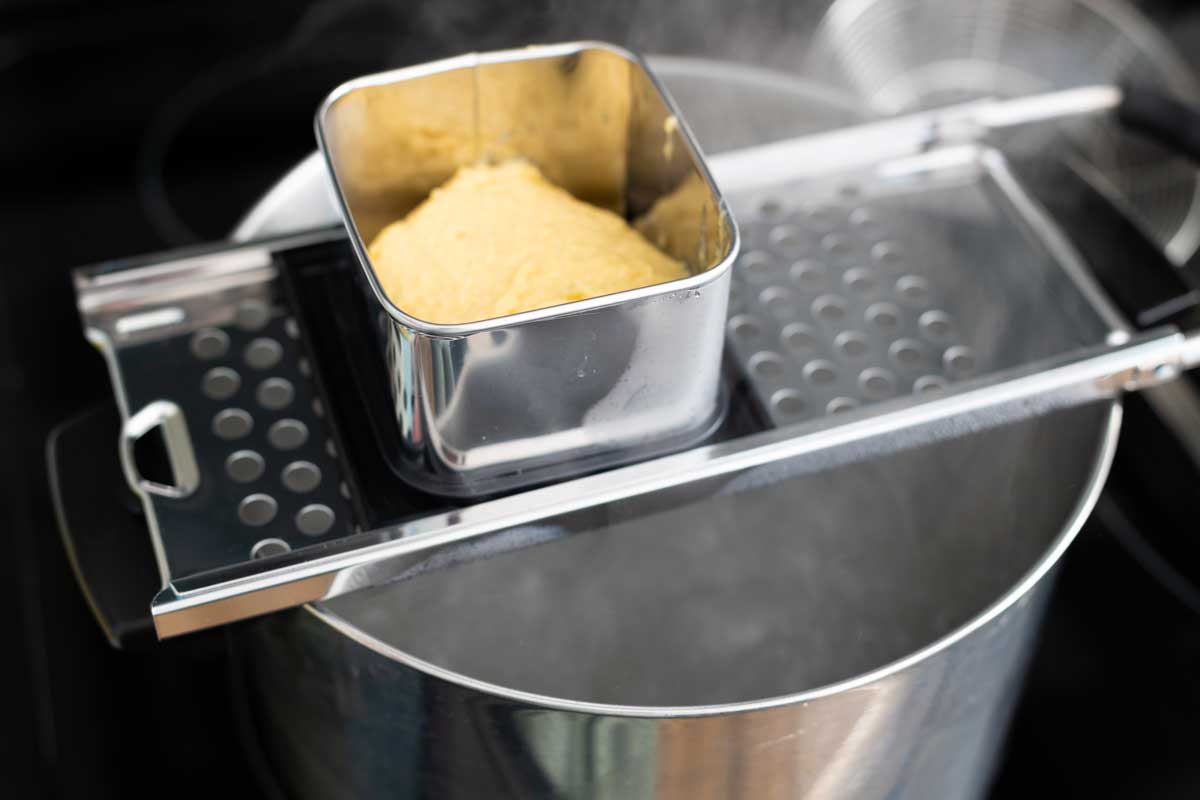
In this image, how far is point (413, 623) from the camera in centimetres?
60

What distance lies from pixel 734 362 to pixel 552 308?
13 centimetres

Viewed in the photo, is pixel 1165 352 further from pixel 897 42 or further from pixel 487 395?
pixel 897 42

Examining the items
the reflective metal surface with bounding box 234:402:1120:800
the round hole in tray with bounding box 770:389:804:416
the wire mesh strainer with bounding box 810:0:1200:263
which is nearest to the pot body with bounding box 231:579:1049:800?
the reflective metal surface with bounding box 234:402:1120:800

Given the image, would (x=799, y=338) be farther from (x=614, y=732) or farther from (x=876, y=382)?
(x=614, y=732)

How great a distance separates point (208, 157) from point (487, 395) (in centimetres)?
52

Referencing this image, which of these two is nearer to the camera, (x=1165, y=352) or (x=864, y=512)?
(x=1165, y=352)

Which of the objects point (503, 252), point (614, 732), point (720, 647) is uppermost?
point (503, 252)

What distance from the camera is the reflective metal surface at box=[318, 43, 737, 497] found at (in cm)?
41

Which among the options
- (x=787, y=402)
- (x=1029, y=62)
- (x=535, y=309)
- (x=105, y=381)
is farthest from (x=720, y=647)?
(x=1029, y=62)

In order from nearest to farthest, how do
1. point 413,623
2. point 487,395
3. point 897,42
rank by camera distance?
point 487,395 < point 413,623 < point 897,42

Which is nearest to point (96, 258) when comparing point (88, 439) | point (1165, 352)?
point (88, 439)

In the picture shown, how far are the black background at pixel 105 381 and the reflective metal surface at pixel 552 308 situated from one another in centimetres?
16

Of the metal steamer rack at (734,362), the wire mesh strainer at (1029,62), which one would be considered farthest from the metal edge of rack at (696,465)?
the wire mesh strainer at (1029,62)

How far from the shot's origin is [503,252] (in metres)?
0.49
